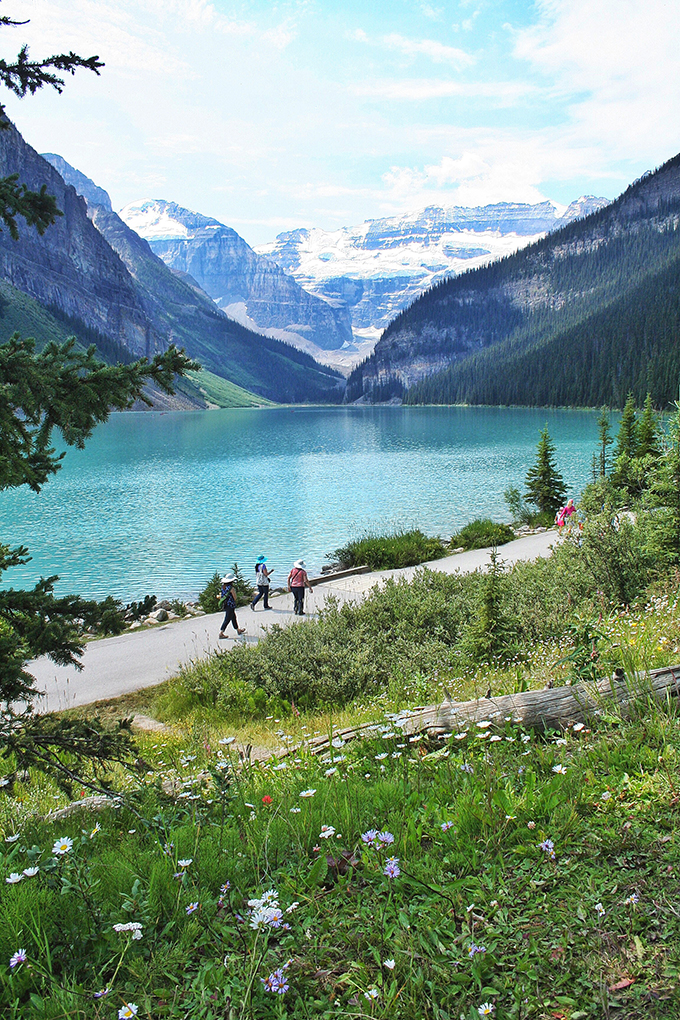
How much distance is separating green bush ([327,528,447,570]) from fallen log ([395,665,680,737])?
773 inches

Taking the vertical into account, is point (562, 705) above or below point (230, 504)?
above

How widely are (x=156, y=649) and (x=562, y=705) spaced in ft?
43.7

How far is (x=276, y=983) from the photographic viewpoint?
2484 millimetres

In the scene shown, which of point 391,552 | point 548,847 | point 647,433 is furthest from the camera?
point 647,433

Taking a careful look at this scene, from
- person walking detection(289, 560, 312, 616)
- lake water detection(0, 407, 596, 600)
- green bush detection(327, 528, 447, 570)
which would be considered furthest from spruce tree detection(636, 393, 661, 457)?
person walking detection(289, 560, 312, 616)

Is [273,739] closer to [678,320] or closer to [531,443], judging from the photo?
[531,443]

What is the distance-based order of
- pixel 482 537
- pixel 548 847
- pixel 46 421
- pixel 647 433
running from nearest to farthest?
pixel 548 847, pixel 46 421, pixel 482 537, pixel 647 433

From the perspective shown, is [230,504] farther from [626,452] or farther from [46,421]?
[46,421]

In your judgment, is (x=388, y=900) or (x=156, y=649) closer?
(x=388, y=900)

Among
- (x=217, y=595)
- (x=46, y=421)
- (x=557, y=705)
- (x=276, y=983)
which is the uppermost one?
(x=46, y=421)

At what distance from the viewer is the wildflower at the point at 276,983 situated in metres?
2.47

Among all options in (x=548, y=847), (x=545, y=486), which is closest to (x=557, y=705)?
(x=548, y=847)

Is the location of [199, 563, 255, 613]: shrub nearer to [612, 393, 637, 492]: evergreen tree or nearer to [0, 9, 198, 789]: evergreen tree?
[0, 9, 198, 789]: evergreen tree

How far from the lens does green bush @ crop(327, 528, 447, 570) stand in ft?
83.6
